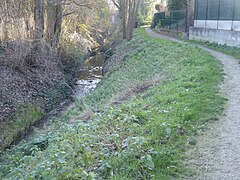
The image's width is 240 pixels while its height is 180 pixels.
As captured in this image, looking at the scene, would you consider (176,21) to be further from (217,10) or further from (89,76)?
(89,76)

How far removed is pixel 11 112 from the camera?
11.5 m

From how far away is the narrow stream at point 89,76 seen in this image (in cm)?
1716

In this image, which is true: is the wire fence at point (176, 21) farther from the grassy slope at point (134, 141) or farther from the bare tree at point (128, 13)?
the grassy slope at point (134, 141)

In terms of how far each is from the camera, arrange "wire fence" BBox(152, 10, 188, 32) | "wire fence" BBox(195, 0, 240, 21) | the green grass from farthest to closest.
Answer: "wire fence" BBox(152, 10, 188, 32), "wire fence" BBox(195, 0, 240, 21), the green grass

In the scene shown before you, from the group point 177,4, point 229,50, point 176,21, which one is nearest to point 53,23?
point 229,50

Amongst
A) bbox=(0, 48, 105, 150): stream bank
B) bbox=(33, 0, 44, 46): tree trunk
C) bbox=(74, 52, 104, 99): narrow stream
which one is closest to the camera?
bbox=(0, 48, 105, 150): stream bank

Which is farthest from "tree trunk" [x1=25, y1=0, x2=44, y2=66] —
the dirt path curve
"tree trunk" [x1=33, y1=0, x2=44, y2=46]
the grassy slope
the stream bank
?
the dirt path curve

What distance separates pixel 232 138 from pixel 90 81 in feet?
49.2

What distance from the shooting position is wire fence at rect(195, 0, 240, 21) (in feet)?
54.4

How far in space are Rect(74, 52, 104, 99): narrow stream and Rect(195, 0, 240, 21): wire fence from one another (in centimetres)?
835

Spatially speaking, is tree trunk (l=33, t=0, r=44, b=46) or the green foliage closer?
tree trunk (l=33, t=0, r=44, b=46)

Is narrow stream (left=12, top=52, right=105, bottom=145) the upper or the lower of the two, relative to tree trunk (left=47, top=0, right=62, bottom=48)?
lower

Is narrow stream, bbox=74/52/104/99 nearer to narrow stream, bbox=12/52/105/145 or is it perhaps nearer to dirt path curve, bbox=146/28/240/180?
narrow stream, bbox=12/52/105/145

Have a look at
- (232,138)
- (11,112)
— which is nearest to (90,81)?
(11,112)
